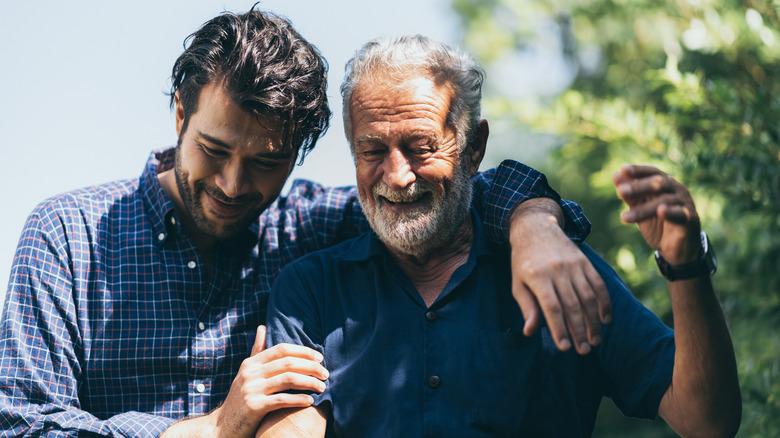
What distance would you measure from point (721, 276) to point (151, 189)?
7.94 feet

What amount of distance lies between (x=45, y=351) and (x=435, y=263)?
1.27 meters

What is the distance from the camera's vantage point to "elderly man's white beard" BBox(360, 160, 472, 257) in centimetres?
229

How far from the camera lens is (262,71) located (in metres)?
2.47

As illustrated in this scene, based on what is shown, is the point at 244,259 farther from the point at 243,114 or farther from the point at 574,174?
the point at 574,174

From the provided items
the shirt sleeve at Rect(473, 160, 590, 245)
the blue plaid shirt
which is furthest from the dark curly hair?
the shirt sleeve at Rect(473, 160, 590, 245)

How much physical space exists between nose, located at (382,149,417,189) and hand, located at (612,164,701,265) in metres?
0.74

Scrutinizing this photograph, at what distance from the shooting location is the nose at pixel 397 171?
87.6 inches

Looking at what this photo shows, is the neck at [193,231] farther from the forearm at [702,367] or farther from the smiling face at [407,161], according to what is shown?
the forearm at [702,367]

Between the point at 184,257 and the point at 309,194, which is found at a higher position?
the point at 309,194

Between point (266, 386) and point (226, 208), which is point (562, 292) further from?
point (226, 208)

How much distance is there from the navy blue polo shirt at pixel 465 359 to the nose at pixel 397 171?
305mm

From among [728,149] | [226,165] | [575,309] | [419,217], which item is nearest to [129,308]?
[226,165]

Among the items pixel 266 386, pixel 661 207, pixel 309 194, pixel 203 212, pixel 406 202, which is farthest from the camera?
pixel 309 194

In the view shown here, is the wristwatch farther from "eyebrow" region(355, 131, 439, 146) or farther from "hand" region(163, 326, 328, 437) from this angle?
"hand" region(163, 326, 328, 437)
